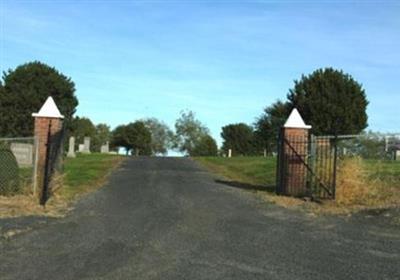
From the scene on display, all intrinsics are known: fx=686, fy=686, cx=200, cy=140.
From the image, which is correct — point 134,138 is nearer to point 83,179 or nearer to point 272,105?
point 272,105

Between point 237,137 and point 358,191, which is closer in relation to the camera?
point 358,191

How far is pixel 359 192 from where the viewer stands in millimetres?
18156

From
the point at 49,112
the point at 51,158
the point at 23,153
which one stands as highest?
the point at 49,112

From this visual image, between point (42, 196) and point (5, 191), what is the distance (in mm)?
1068

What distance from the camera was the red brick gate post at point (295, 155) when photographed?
1992 cm

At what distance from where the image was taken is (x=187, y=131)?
11688cm

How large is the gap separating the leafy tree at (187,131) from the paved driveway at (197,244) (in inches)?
3828

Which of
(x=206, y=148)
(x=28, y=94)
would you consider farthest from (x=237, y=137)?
(x=28, y=94)

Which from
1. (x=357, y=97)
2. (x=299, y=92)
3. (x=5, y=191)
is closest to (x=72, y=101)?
(x=299, y=92)

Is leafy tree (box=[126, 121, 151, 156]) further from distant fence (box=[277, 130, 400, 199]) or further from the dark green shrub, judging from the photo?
the dark green shrub

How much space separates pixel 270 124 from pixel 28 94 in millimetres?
30049

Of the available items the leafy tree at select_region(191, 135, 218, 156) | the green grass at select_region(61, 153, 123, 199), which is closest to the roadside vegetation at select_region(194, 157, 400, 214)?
Result: the green grass at select_region(61, 153, 123, 199)

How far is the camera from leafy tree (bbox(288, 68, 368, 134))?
61.6 meters

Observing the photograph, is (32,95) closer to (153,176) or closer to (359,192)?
(153,176)
